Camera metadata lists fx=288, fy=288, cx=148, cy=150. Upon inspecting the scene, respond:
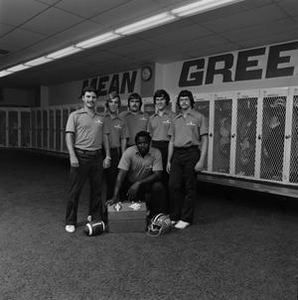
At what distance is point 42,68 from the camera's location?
6.92m

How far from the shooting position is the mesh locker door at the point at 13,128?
11312mm

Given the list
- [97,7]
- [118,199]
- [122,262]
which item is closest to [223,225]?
[118,199]

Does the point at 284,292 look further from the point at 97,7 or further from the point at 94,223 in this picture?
the point at 97,7

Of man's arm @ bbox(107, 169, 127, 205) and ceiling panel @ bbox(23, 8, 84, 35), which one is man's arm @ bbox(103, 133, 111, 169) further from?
ceiling panel @ bbox(23, 8, 84, 35)

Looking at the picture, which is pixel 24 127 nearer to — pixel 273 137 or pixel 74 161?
pixel 74 161

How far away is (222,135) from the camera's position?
14.8 ft

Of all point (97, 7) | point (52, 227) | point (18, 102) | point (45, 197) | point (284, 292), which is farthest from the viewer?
point (18, 102)

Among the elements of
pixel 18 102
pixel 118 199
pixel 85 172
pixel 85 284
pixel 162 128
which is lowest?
pixel 85 284

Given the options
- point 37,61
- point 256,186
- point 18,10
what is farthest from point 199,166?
point 37,61

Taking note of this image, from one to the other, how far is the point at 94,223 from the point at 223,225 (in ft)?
4.56

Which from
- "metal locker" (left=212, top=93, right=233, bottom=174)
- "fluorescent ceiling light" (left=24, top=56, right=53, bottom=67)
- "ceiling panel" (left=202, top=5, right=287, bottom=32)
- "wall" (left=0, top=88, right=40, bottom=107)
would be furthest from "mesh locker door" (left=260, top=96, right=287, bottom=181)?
"wall" (left=0, top=88, right=40, bottom=107)

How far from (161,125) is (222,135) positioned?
1.48m

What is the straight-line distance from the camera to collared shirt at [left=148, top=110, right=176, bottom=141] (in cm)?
340

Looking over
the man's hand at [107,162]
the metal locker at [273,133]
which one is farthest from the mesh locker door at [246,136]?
the man's hand at [107,162]
